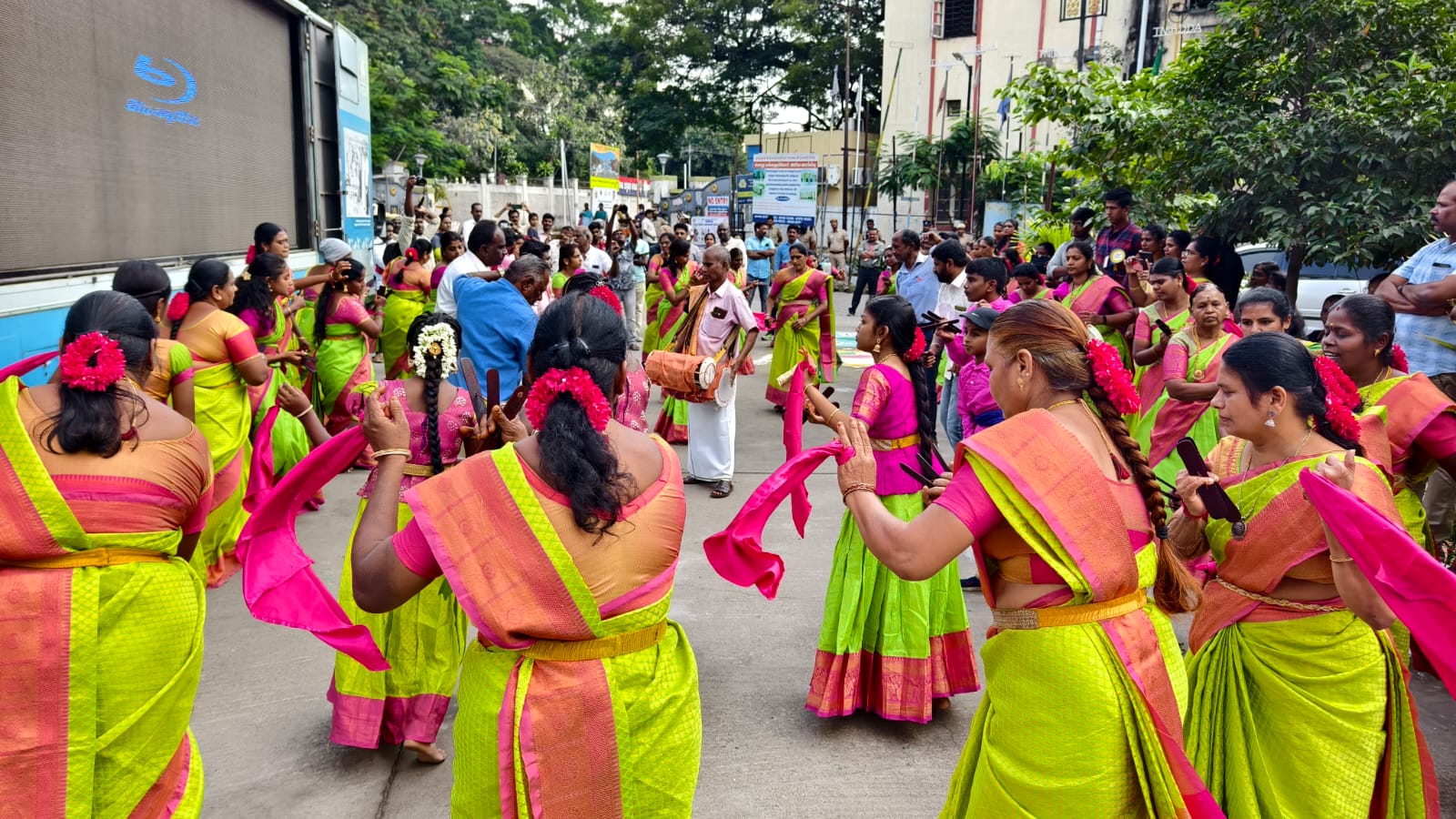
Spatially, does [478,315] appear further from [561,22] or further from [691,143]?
[561,22]

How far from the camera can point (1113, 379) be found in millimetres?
2355

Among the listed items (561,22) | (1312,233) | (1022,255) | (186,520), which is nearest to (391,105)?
(1022,255)

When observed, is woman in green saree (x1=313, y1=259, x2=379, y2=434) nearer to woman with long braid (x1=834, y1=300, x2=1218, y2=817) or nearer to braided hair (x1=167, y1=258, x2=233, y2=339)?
braided hair (x1=167, y1=258, x2=233, y2=339)

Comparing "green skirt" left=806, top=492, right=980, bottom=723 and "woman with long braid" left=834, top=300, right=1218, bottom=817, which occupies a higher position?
"woman with long braid" left=834, top=300, right=1218, bottom=817

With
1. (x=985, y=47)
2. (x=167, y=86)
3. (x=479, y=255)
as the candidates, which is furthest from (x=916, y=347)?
(x=985, y=47)

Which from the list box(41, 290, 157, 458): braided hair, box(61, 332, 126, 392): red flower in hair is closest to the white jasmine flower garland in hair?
box(41, 290, 157, 458): braided hair

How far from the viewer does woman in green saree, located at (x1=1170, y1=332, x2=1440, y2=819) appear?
2686mm

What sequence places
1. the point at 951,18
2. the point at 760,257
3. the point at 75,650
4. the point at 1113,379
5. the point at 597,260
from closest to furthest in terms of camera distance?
the point at 1113,379
the point at 75,650
the point at 597,260
the point at 760,257
the point at 951,18

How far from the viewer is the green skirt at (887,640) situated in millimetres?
3975

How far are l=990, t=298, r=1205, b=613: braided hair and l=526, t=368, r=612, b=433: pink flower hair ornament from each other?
38.4 inches

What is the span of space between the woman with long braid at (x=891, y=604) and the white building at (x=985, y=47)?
65.2 feet

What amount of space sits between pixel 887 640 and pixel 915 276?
576cm

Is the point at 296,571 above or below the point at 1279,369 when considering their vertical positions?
below

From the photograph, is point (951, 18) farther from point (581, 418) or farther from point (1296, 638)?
point (581, 418)
